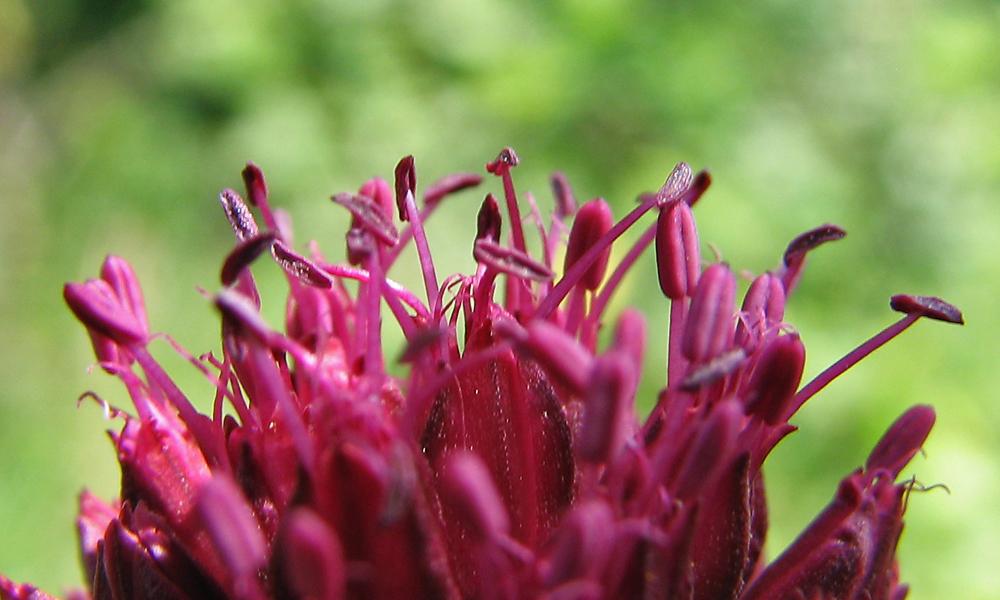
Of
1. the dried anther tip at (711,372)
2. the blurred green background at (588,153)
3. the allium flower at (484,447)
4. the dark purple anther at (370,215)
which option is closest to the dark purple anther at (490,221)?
the allium flower at (484,447)

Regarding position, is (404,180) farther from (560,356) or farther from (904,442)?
(904,442)

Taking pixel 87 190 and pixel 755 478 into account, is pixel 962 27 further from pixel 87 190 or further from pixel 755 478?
pixel 87 190

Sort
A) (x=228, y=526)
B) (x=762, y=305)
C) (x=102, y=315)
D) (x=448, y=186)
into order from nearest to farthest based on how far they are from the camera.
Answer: (x=228, y=526), (x=102, y=315), (x=762, y=305), (x=448, y=186)

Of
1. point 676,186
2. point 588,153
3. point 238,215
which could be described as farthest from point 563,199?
point 588,153

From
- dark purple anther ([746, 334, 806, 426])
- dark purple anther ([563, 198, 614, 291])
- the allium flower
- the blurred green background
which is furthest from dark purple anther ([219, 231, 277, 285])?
the blurred green background

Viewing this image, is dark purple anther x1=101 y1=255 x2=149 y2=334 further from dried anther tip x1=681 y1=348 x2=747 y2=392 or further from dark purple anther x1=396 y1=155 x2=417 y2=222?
dried anther tip x1=681 y1=348 x2=747 y2=392

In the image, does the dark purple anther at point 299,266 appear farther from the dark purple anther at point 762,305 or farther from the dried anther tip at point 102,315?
the dark purple anther at point 762,305
